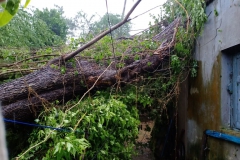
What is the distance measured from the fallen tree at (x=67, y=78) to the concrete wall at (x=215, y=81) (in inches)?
28.5

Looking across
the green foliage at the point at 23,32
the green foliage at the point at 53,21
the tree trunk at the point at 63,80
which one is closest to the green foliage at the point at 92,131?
the tree trunk at the point at 63,80

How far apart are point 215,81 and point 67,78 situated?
2418 mm

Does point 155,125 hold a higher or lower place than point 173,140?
higher

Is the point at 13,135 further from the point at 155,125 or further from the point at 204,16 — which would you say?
the point at 204,16

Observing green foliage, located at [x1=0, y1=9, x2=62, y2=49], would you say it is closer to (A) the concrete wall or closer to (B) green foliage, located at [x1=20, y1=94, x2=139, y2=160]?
(B) green foliage, located at [x1=20, y1=94, x2=139, y2=160]

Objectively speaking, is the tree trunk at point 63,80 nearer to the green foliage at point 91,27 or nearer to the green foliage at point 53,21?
the green foliage at point 91,27

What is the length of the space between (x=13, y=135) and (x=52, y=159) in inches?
54.9

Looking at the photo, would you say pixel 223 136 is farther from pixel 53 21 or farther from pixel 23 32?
pixel 53 21

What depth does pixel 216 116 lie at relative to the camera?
120 inches

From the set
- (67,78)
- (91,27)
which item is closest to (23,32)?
(91,27)

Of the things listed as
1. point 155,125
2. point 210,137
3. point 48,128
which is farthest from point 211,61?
point 48,128

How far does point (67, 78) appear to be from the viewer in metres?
2.97

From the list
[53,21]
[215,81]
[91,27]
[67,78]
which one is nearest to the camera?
[67,78]

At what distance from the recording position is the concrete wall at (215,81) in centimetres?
275
